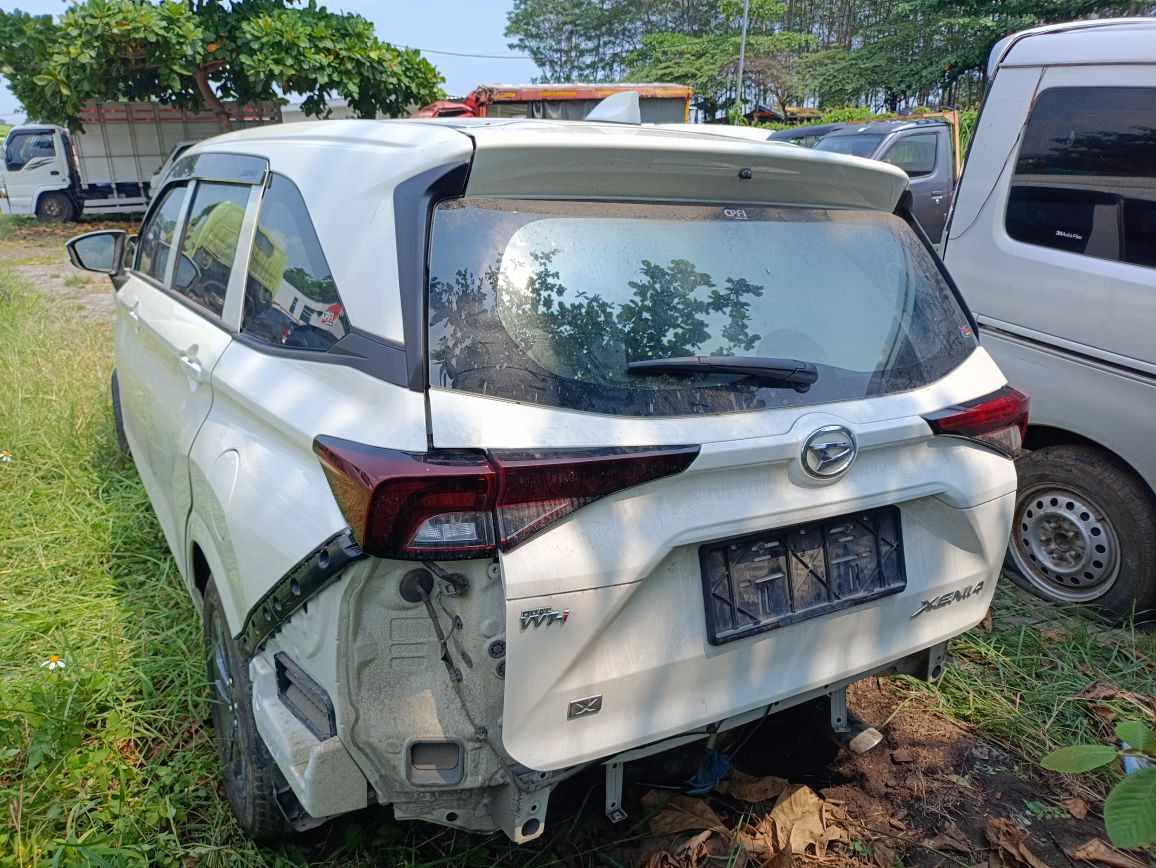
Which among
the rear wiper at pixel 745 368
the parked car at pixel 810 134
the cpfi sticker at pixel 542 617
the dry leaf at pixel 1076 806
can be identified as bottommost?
the dry leaf at pixel 1076 806

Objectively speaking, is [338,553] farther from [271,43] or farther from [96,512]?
[271,43]

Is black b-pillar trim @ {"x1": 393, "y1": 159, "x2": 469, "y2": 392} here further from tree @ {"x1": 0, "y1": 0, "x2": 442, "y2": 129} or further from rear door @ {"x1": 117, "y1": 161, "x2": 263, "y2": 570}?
tree @ {"x1": 0, "y1": 0, "x2": 442, "y2": 129}

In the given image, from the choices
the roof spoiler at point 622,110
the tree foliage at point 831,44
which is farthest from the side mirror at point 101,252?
the tree foliage at point 831,44

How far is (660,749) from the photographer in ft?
6.08

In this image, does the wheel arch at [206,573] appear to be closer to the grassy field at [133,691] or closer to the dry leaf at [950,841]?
the grassy field at [133,691]

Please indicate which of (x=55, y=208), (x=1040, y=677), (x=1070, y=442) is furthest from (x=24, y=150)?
(x=1040, y=677)

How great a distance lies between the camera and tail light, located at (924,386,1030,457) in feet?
6.80

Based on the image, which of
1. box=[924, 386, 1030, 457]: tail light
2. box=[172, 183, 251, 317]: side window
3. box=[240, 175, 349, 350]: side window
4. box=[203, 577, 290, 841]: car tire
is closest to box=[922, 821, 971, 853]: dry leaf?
box=[924, 386, 1030, 457]: tail light

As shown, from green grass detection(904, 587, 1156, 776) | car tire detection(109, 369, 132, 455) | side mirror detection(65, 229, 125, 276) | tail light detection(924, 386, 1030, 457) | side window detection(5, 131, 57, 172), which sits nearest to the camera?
tail light detection(924, 386, 1030, 457)

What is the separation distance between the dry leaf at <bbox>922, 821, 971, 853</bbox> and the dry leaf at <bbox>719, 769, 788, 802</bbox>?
1.38 feet

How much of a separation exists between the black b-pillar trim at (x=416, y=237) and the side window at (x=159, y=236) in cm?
206

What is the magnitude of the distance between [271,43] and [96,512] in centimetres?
1348

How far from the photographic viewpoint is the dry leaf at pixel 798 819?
91.5 inches

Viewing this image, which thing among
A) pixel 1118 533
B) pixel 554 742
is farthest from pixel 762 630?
pixel 1118 533
